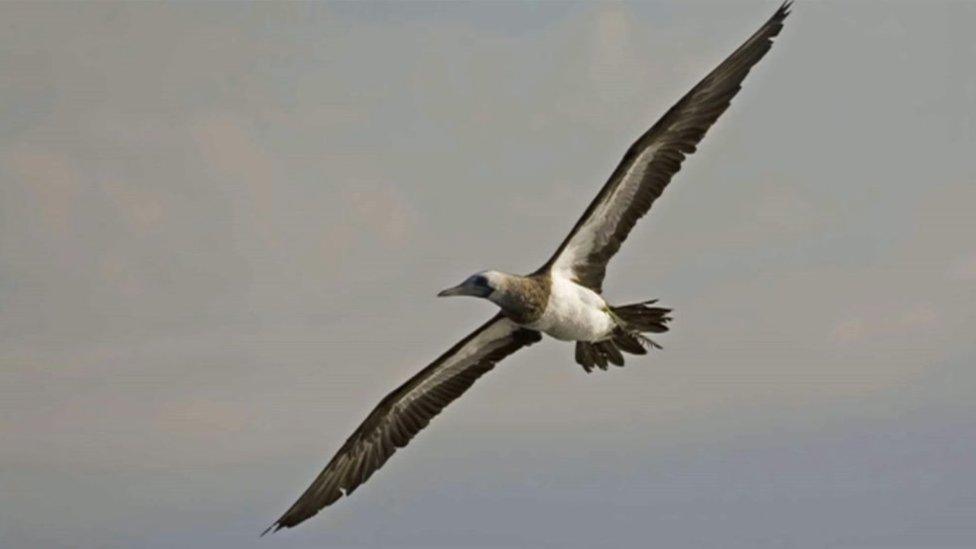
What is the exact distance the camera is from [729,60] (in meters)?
23.3

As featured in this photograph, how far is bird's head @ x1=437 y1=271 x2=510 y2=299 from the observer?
22.9 m

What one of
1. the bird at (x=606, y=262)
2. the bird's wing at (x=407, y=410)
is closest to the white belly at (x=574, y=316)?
the bird at (x=606, y=262)

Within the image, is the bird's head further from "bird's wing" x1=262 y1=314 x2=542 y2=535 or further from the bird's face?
"bird's wing" x1=262 y1=314 x2=542 y2=535

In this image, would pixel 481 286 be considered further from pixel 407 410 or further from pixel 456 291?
pixel 407 410

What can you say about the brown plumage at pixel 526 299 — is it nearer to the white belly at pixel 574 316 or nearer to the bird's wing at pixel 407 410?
the white belly at pixel 574 316

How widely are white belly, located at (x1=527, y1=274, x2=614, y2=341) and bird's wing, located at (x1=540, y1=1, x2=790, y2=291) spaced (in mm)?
512

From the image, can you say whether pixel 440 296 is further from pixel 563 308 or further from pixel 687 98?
pixel 687 98

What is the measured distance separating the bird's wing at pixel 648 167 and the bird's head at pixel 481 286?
38.5 inches

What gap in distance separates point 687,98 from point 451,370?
4836mm

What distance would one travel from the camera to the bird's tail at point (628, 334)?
76.7 feet

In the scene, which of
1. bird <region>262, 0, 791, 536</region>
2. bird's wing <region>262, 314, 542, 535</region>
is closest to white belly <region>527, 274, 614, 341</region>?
bird <region>262, 0, 791, 536</region>

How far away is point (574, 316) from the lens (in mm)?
23141

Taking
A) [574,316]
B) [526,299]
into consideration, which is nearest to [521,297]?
[526,299]

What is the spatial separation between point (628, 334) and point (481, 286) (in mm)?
1953
